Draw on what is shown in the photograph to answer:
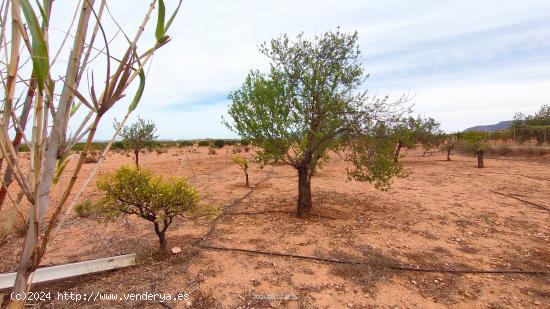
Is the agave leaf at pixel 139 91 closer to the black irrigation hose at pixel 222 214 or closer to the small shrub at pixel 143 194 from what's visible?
the small shrub at pixel 143 194

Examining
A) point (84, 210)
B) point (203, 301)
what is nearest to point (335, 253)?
point (203, 301)

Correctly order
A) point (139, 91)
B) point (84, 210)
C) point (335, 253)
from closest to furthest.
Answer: point (139, 91), point (335, 253), point (84, 210)

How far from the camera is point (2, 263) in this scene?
5340 millimetres

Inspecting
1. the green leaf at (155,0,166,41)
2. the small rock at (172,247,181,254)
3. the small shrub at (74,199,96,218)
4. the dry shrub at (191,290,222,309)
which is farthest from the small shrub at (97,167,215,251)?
the green leaf at (155,0,166,41)

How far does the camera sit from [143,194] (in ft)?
17.4

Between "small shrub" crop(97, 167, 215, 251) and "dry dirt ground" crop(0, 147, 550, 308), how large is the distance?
2.15 ft

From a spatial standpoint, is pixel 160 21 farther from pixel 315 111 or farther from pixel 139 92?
pixel 315 111

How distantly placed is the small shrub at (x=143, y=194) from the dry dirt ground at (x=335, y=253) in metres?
0.65

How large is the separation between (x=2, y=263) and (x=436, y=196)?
39.2 ft

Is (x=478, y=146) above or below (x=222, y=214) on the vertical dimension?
above

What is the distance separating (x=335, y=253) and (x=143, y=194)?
151 inches

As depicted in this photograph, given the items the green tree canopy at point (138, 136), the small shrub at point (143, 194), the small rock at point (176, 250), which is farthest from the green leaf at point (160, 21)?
the green tree canopy at point (138, 136)

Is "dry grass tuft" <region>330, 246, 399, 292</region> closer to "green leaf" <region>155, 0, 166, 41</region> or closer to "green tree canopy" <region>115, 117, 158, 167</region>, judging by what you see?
"green leaf" <region>155, 0, 166, 41</region>

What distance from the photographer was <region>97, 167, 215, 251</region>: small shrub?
17.2 ft
